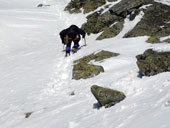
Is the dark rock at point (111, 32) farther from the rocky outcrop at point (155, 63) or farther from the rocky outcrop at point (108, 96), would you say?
the rocky outcrop at point (108, 96)

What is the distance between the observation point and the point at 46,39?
20.7m

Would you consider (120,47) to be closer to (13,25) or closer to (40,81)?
(40,81)

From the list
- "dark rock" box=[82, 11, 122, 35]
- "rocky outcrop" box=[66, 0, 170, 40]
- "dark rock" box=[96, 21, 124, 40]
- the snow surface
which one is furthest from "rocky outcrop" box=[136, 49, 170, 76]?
"dark rock" box=[82, 11, 122, 35]

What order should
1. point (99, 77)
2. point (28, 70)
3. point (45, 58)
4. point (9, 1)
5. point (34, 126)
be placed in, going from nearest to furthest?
point (34, 126) < point (99, 77) < point (28, 70) < point (45, 58) < point (9, 1)

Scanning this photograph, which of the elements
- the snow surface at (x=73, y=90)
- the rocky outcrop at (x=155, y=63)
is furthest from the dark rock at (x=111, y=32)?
the rocky outcrop at (x=155, y=63)

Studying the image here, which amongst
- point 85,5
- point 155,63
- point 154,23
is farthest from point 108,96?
point 85,5

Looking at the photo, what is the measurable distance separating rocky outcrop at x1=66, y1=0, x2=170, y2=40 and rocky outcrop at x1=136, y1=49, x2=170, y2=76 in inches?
252

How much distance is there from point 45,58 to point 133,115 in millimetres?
9798

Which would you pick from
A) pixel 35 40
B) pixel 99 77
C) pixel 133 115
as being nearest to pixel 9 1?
pixel 35 40

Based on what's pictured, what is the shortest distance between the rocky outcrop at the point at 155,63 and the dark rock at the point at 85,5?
Result: 18530 millimetres

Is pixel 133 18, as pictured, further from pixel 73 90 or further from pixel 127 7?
pixel 73 90

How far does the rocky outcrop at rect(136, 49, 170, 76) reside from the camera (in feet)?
23.9

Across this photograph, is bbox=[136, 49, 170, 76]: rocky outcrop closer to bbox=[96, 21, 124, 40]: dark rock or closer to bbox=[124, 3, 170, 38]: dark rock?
bbox=[124, 3, 170, 38]: dark rock

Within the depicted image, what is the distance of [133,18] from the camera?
1678cm
